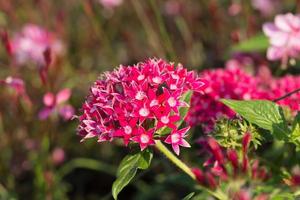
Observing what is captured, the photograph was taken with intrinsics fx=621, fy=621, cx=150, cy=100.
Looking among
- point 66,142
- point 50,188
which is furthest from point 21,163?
point 50,188

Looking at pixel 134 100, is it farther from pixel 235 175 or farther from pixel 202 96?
pixel 202 96

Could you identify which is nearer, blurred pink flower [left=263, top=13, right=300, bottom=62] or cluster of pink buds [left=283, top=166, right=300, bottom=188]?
cluster of pink buds [left=283, top=166, right=300, bottom=188]

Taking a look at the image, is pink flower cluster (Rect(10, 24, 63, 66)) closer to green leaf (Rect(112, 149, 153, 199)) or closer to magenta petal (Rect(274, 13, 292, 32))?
magenta petal (Rect(274, 13, 292, 32))

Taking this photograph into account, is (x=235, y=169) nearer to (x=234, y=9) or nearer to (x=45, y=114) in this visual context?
(x=45, y=114)

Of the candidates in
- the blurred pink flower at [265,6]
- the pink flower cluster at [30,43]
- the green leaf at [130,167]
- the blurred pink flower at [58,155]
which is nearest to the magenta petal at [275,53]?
the green leaf at [130,167]

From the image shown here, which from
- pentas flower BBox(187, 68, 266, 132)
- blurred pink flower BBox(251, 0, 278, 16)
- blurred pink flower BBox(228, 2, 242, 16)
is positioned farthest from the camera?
blurred pink flower BBox(251, 0, 278, 16)

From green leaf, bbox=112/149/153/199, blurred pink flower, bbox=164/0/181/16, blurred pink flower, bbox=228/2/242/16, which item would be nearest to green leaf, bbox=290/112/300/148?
green leaf, bbox=112/149/153/199

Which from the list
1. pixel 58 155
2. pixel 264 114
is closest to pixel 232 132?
pixel 264 114
